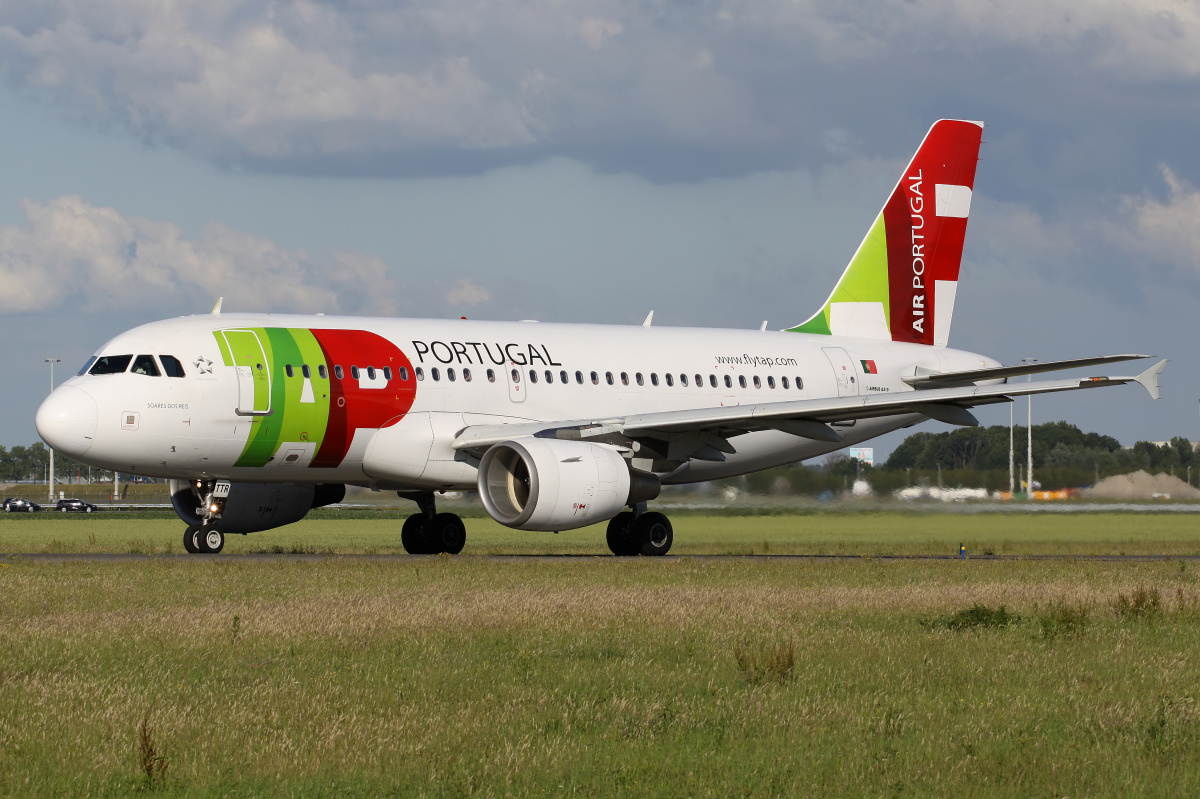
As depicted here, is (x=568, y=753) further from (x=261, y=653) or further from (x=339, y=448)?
(x=339, y=448)

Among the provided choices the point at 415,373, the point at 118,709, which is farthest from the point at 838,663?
the point at 415,373

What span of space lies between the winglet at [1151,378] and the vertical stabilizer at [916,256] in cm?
922

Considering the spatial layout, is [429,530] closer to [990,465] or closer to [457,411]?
[457,411]

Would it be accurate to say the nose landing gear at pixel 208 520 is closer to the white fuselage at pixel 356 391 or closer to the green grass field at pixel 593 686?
the white fuselage at pixel 356 391

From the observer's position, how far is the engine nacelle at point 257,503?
971 inches

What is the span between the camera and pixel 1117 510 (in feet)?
103

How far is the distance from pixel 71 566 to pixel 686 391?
1180 cm

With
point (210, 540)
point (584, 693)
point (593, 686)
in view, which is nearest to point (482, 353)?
point (210, 540)

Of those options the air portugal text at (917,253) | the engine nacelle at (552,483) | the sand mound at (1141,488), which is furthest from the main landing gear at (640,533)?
the sand mound at (1141,488)

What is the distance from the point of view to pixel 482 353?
24.5 m

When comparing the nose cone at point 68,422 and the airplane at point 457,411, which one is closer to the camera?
the nose cone at point 68,422

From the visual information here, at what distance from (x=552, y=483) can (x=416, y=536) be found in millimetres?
5426

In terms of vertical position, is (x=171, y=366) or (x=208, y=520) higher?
(x=171, y=366)

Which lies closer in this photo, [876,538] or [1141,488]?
[876,538]
